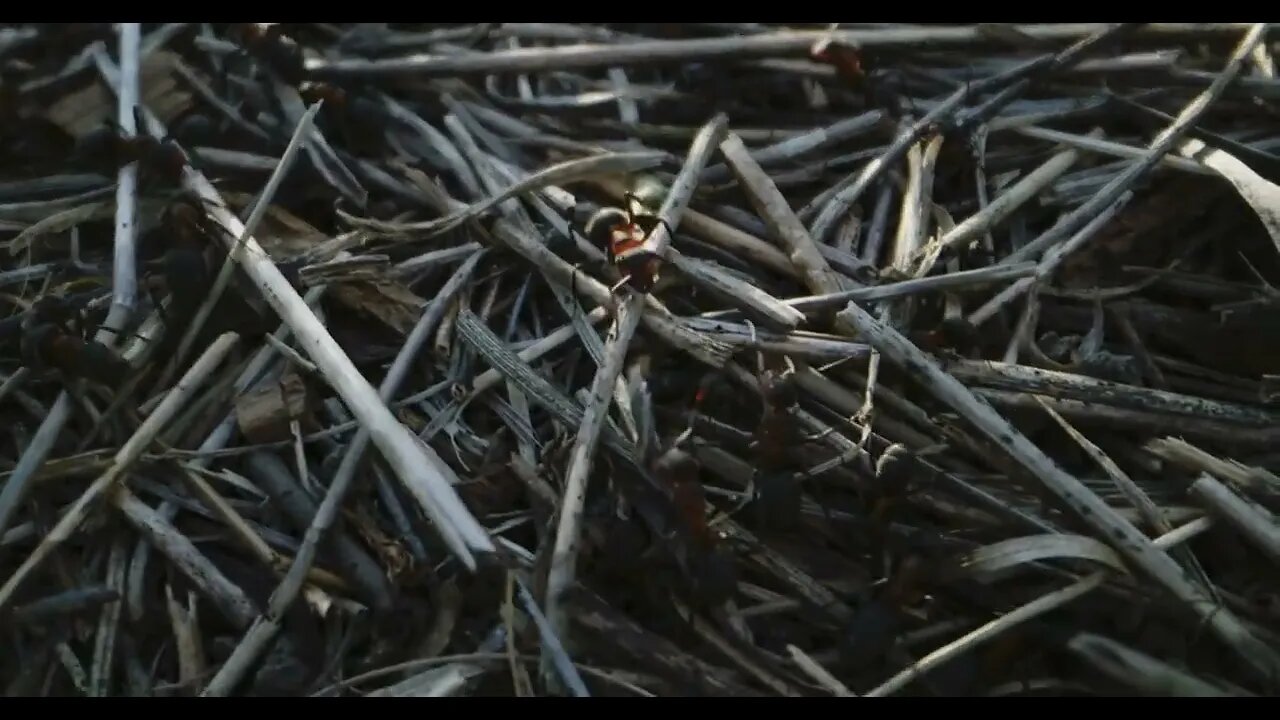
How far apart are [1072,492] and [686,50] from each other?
1392 mm

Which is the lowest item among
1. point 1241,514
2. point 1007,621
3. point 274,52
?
point 1007,621

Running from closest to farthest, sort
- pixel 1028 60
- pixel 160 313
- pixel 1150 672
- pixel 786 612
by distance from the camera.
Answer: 1. pixel 1150 672
2. pixel 786 612
3. pixel 160 313
4. pixel 1028 60

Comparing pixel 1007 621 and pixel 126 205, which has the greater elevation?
pixel 126 205

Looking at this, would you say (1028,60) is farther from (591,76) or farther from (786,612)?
(786,612)

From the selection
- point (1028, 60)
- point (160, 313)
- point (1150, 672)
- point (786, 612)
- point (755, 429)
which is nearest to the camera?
point (1150, 672)

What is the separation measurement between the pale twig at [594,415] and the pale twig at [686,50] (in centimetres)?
43

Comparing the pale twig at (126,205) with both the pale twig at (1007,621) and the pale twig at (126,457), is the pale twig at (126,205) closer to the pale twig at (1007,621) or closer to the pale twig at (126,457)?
the pale twig at (126,457)

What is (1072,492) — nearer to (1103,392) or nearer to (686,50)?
(1103,392)

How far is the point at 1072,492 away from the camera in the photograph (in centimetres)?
193

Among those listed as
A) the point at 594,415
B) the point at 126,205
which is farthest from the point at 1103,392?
the point at 126,205
